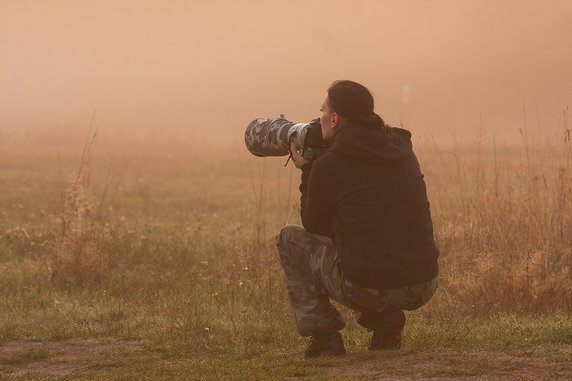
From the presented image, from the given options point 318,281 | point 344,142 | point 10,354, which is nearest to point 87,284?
point 10,354

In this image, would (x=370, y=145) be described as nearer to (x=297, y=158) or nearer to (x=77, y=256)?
(x=297, y=158)

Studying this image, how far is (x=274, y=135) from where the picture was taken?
6.26 metres

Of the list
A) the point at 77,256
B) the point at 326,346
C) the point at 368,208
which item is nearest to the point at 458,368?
the point at 326,346

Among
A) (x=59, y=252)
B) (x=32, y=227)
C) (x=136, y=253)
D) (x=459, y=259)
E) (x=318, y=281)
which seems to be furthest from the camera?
(x=32, y=227)

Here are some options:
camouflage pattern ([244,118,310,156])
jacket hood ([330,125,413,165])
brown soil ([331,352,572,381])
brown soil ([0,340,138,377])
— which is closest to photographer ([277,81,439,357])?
jacket hood ([330,125,413,165])

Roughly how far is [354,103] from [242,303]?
329cm

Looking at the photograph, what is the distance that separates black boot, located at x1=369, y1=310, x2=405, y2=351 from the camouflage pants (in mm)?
22

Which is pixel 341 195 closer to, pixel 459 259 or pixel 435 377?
pixel 435 377

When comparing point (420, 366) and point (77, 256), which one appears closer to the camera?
point (420, 366)

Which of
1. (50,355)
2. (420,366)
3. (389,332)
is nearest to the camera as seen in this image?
(420,366)

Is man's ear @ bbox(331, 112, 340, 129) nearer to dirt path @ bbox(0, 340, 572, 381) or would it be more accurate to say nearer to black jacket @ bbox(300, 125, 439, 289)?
black jacket @ bbox(300, 125, 439, 289)

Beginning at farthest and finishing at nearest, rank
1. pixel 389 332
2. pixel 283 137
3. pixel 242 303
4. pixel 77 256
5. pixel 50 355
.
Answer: pixel 77 256 → pixel 242 303 → pixel 50 355 → pixel 389 332 → pixel 283 137

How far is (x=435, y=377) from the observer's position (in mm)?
5699

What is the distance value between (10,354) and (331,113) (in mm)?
2970
